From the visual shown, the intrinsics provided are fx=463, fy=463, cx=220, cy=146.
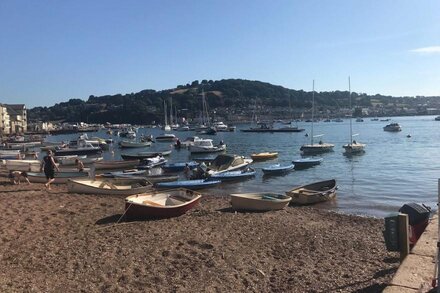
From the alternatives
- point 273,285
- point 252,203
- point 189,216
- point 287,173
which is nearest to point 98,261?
point 273,285

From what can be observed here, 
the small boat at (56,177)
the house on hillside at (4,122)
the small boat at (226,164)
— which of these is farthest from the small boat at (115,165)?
the house on hillside at (4,122)

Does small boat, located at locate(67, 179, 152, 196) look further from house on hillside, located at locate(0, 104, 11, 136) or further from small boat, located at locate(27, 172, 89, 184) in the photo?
house on hillside, located at locate(0, 104, 11, 136)

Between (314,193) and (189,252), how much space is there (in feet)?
41.0

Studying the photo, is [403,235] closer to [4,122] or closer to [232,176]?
[232,176]

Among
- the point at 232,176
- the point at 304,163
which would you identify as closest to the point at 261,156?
the point at 304,163

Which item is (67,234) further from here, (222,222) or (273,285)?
(273,285)

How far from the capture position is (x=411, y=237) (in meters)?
11.5

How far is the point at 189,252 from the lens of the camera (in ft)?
42.9

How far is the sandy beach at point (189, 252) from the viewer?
10.6 meters

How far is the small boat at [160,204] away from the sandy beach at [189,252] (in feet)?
1.65

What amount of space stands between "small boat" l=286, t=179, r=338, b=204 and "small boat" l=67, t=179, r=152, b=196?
8.17 m

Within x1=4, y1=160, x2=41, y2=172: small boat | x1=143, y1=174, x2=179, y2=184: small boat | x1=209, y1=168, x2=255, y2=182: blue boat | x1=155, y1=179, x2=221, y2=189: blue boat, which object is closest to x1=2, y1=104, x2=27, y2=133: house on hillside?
x1=4, y1=160, x2=41, y2=172: small boat

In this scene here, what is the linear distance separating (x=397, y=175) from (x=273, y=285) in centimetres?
3195

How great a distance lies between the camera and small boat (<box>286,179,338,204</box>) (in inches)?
934
